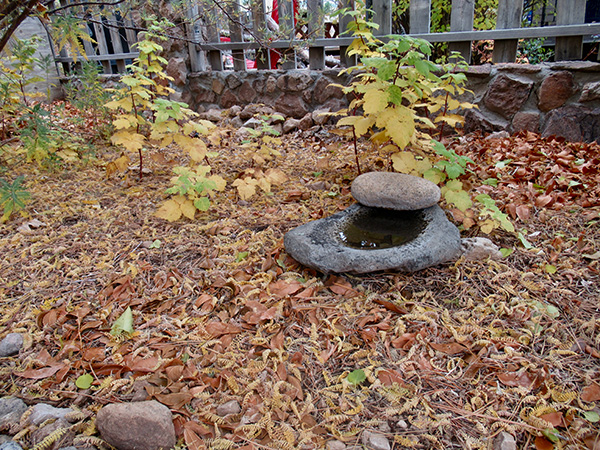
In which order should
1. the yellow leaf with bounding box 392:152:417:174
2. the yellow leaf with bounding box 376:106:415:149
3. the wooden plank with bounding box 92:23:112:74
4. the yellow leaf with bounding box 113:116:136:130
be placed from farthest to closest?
the wooden plank with bounding box 92:23:112:74, the yellow leaf with bounding box 113:116:136:130, the yellow leaf with bounding box 392:152:417:174, the yellow leaf with bounding box 376:106:415:149

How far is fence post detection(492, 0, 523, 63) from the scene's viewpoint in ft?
11.3

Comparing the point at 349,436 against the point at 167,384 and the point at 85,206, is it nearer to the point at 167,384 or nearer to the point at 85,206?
the point at 167,384

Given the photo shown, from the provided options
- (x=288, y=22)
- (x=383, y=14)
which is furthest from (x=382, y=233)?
(x=288, y=22)

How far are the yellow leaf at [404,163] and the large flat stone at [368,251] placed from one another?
0.42m

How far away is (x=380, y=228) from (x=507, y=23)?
262 cm

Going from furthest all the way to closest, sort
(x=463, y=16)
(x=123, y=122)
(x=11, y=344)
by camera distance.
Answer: (x=463, y=16), (x=123, y=122), (x=11, y=344)

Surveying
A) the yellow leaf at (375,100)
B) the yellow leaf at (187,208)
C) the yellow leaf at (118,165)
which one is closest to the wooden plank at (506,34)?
the yellow leaf at (375,100)

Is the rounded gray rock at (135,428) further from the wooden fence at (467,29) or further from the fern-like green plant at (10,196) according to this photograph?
the wooden fence at (467,29)

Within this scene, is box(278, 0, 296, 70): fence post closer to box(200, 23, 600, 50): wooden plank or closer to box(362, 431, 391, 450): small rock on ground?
box(200, 23, 600, 50): wooden plank

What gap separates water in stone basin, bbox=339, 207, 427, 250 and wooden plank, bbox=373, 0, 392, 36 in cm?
234

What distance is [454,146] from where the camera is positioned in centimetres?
349

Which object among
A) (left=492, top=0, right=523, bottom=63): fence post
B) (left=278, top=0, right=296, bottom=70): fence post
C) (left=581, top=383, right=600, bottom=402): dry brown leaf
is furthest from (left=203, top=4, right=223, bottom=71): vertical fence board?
(left=581, top=383, right=600, bottom=402): dry brown leaf

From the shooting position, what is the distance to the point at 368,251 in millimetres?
1853

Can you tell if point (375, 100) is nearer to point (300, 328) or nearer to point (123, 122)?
point (300, 328)
